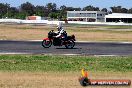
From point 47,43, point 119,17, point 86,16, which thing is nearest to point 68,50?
point 47,43

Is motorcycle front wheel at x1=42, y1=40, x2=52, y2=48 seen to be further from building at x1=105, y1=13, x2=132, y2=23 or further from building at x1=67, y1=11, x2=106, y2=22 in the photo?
building at x1=67, y1=11, x2=106, y2=22

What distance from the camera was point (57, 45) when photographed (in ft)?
94.7

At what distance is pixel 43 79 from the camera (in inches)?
539

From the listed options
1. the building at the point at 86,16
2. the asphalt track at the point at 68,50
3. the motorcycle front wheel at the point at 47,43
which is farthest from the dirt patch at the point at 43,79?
the building at the point at 86,16

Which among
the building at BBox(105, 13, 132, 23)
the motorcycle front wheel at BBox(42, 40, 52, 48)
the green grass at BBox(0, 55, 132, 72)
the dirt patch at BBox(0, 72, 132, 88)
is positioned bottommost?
the building at BBox(105, 13, 132, 23)

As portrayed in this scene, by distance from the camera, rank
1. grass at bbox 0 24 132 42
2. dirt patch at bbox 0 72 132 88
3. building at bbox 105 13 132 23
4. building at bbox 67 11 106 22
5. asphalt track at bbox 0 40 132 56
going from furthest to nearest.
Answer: building at bbox 67 11 106 22, building at bbox 105 13 132 23, grass at bbox 0 24 132 42, asphalt track at bbox 0 40 132 56, dirt patch at bbox 0 72 132 88

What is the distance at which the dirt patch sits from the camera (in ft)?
40.7

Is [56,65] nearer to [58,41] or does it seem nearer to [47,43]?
[58,41]

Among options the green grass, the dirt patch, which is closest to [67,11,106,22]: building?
the green grass

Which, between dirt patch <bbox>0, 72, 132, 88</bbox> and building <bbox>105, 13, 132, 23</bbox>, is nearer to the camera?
dirt patch <bbox>0, 72, 132, 88</bbox>

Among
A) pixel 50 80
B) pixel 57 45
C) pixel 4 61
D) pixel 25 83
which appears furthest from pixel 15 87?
pixel 57 45

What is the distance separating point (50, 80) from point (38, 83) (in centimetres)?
80

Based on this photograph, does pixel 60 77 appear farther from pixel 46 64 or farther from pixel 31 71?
pixel 46 64

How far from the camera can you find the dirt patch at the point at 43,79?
12417 mm
